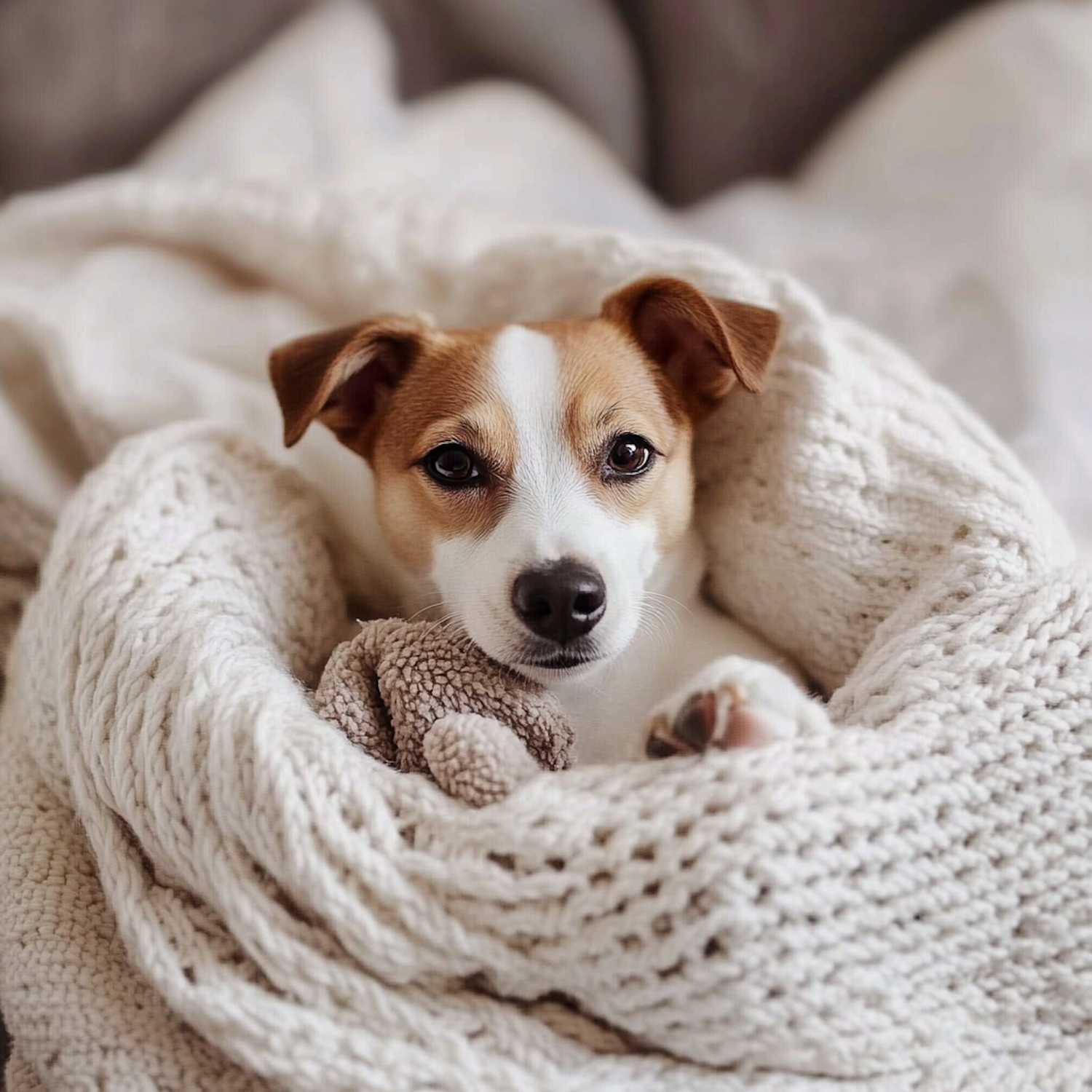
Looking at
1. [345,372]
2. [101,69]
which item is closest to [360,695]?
[345,372]

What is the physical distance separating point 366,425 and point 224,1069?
767 millimetres

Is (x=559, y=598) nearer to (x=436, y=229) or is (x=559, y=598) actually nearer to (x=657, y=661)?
(x=657, y=661)

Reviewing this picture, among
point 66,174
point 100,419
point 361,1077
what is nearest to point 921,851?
point 361,1077

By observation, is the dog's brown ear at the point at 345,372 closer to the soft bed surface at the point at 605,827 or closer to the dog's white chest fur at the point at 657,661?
the soft bed surface at the point at 605,827

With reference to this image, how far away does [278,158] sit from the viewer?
6.15 feet

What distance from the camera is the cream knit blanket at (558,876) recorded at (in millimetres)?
814

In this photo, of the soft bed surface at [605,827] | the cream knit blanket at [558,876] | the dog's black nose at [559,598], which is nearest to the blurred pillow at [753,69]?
the soft bed surface at [605,827]

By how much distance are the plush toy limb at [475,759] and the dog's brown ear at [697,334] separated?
1.68 ft

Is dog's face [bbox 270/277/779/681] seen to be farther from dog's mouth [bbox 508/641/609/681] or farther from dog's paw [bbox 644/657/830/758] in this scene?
dog's paw [bbox 644/657/830/758]

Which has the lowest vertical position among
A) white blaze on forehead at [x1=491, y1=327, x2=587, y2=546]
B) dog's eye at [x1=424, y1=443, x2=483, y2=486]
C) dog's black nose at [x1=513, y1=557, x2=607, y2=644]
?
dog's eye at [x1=424, y1=443, x2=483, y2=486]

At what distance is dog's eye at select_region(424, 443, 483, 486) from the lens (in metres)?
1.17

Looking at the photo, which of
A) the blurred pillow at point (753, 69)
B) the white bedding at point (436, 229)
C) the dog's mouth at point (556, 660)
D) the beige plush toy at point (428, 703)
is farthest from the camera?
the blurred pillow at point (753, 69)

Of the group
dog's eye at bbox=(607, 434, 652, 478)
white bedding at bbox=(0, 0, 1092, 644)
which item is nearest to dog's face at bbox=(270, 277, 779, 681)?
dog's eye at bbox=(607, 434, 652, 478)

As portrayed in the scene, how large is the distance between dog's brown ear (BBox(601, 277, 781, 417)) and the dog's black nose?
0.32 metres
